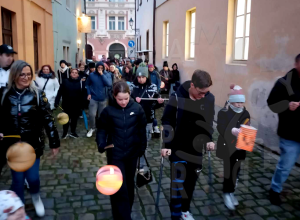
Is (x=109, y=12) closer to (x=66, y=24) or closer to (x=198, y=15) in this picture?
(x=66, y=24)

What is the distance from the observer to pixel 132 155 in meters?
3.61

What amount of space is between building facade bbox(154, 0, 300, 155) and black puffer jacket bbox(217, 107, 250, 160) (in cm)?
281

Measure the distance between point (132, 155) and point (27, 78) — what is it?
1.44 metres

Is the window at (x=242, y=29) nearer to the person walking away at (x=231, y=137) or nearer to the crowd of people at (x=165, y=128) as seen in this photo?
the crowd of people at (x=165, y=128)

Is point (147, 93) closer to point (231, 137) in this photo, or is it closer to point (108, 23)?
point (231, 137)

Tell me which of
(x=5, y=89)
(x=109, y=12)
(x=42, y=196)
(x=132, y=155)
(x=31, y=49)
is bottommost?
(x=42, y=196)

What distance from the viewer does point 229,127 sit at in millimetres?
4090

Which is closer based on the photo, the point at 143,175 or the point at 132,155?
the point at 132,155

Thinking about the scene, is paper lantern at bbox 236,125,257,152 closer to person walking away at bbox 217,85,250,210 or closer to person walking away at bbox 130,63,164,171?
person walking away at bbox 217,85,250,210

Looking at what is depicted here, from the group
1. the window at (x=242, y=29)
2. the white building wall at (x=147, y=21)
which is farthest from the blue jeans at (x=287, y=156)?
the white building wall at (x=147, y=21)

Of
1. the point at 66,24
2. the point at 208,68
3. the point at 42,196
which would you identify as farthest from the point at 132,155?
the point at 66,24

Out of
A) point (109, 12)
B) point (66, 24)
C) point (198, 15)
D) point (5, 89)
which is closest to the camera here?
point (5, 89)

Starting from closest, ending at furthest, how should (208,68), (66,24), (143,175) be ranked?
(143,175) → (208,68) → (66,24)

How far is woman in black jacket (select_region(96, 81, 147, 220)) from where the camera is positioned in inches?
136
